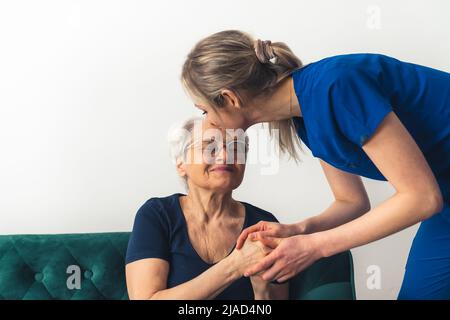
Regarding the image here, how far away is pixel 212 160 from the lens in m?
1.48

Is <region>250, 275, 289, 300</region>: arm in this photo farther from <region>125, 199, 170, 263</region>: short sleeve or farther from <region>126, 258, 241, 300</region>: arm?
<region>125, 199, 170, 263</region>: short sleeve

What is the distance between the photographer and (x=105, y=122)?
5.73ft

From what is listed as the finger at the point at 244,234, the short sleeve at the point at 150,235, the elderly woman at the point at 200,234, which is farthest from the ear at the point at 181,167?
the finger at the point at 244,234

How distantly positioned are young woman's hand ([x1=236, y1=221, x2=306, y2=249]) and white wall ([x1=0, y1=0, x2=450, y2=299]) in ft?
1.04

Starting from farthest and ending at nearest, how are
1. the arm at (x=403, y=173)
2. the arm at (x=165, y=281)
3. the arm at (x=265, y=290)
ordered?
the arm at (x=265, y=290) < the arm at (x=165, y=281) < the arm at (x=403, y=173)

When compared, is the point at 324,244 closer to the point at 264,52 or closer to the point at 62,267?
the point at 264,52

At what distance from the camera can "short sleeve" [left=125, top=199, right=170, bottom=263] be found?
136 centimetres

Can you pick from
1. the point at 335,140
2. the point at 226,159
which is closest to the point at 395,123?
the point at 335,140

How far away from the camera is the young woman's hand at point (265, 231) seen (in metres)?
1.37

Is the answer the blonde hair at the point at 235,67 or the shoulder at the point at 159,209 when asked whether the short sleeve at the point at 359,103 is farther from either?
the shoulder at the point at 159,209

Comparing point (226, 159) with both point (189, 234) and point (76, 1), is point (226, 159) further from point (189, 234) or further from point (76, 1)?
point (76, 1)

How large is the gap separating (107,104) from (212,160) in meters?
0.44

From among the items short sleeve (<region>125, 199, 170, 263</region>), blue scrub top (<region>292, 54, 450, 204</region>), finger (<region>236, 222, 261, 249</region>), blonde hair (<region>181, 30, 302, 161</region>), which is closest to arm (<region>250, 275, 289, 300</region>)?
finger (<region>236, 222, 261, 249</region>)
